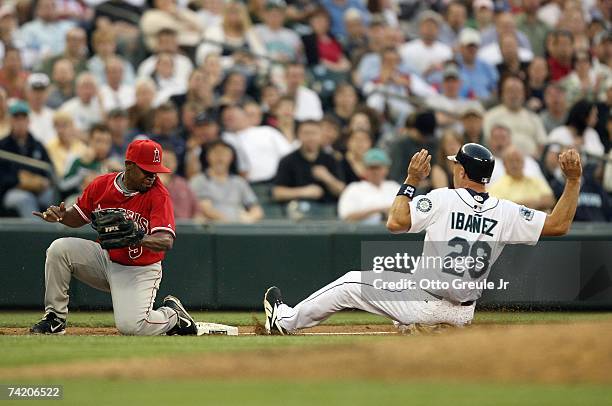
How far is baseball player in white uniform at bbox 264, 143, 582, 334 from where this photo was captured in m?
8.71

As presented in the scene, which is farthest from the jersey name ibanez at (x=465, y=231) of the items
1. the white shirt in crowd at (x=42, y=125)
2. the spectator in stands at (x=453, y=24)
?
the spectator in stands at (x=453, y=24)

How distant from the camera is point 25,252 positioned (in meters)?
12.0

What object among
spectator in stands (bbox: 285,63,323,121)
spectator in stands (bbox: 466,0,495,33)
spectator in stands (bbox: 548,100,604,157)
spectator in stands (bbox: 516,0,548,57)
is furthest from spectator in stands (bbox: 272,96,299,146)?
spectator in stands (bbox: 516,0,548,57)

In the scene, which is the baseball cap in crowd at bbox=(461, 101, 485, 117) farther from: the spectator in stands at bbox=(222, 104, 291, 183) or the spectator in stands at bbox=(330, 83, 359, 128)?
the spectator in stands at bbox=(222, 104, 291, 183)

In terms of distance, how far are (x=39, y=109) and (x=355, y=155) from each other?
392cm

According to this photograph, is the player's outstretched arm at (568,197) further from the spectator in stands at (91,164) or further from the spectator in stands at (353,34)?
the spectator in stands at (353,34)

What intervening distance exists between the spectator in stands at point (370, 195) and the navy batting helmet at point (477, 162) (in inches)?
181

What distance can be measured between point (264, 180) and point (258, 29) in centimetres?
296

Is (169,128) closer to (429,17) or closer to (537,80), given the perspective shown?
(429,17)

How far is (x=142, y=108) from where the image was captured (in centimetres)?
1435

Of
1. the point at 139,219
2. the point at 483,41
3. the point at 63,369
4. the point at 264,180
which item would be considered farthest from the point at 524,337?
the point at 483,41

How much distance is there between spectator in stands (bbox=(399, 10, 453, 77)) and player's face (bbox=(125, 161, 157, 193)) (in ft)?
27.4

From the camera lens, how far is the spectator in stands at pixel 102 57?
15195mm

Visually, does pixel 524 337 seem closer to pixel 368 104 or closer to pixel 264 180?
pixel 264 180
